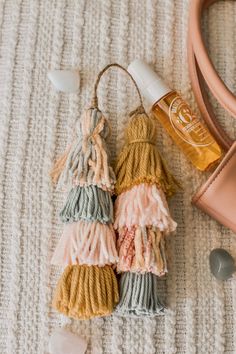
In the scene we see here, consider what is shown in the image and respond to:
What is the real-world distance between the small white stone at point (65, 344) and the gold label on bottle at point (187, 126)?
0.33m

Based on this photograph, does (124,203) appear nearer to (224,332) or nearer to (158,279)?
(158,279)

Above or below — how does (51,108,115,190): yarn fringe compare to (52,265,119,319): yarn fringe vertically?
above

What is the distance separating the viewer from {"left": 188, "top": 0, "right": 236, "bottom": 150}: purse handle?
71 cm

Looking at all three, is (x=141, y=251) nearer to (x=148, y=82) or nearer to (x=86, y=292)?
(x=86, y=292)

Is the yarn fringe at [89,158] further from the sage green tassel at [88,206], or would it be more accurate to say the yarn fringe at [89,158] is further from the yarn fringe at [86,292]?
the yarn fringe at [86,292]

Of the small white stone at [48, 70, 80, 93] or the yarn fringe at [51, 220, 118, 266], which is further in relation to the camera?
the small white stone at [48, 70, 80, 93]

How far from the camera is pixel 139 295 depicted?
27.5 inches

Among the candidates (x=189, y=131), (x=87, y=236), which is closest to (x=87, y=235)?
(x=87, y=236)

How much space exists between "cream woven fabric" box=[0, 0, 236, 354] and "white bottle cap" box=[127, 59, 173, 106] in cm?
4

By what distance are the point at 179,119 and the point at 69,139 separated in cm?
17

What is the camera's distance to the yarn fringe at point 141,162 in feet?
2.36

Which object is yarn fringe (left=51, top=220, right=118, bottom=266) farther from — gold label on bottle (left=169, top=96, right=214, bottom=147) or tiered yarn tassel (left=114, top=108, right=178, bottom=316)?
gold label on bottle (left=169, top=96, right=214, bottom=147)

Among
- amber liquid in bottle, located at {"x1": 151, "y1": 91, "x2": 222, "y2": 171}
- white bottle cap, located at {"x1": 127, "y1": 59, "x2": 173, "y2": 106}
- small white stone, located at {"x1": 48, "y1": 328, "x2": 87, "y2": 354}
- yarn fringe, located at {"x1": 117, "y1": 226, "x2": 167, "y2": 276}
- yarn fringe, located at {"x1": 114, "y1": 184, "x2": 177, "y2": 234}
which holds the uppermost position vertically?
white bottle cap, located at {"x1": 127, "y1": 59, "x2": 173, "y2": 106}

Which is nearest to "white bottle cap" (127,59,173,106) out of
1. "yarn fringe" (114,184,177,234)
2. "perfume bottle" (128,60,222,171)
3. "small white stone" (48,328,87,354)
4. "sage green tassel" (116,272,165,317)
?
"perfume bottle" (128,60,222,171)
